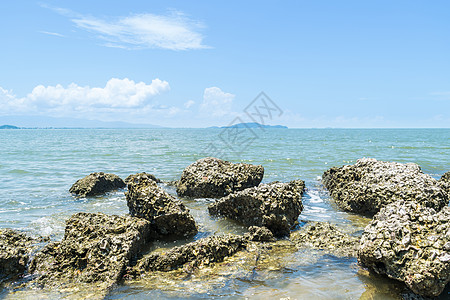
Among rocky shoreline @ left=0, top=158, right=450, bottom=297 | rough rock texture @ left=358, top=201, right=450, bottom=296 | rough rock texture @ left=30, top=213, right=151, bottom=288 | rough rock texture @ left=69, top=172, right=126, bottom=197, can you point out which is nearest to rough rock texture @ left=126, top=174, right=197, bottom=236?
rocky shoreline @ left=0, top=158, right=450, bottom=297

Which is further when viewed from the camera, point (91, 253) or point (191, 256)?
point (191, 256)

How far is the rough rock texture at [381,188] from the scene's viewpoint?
9242 mm

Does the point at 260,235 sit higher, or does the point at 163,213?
the point at 163,213

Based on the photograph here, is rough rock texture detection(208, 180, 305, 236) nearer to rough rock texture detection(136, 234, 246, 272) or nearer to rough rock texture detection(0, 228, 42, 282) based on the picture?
rough rock texture detection(136, 234, 246, 272)

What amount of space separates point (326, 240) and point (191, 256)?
319 cm

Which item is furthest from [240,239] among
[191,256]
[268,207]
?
[268,207]

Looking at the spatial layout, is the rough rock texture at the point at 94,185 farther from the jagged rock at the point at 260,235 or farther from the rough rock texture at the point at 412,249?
the rough rock texture at the point at 412,249

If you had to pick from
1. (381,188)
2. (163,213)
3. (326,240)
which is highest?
(381,188)

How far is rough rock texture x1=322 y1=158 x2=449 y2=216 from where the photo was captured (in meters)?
9.24

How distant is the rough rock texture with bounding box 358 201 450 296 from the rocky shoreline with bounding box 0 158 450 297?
0.01 metres

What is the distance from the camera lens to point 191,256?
6285 mm

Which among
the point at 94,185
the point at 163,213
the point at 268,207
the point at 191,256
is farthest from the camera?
the point at 94,185

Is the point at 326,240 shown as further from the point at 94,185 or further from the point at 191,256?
the point at 94,185

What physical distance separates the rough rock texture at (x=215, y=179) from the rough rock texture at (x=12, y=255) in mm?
6265
